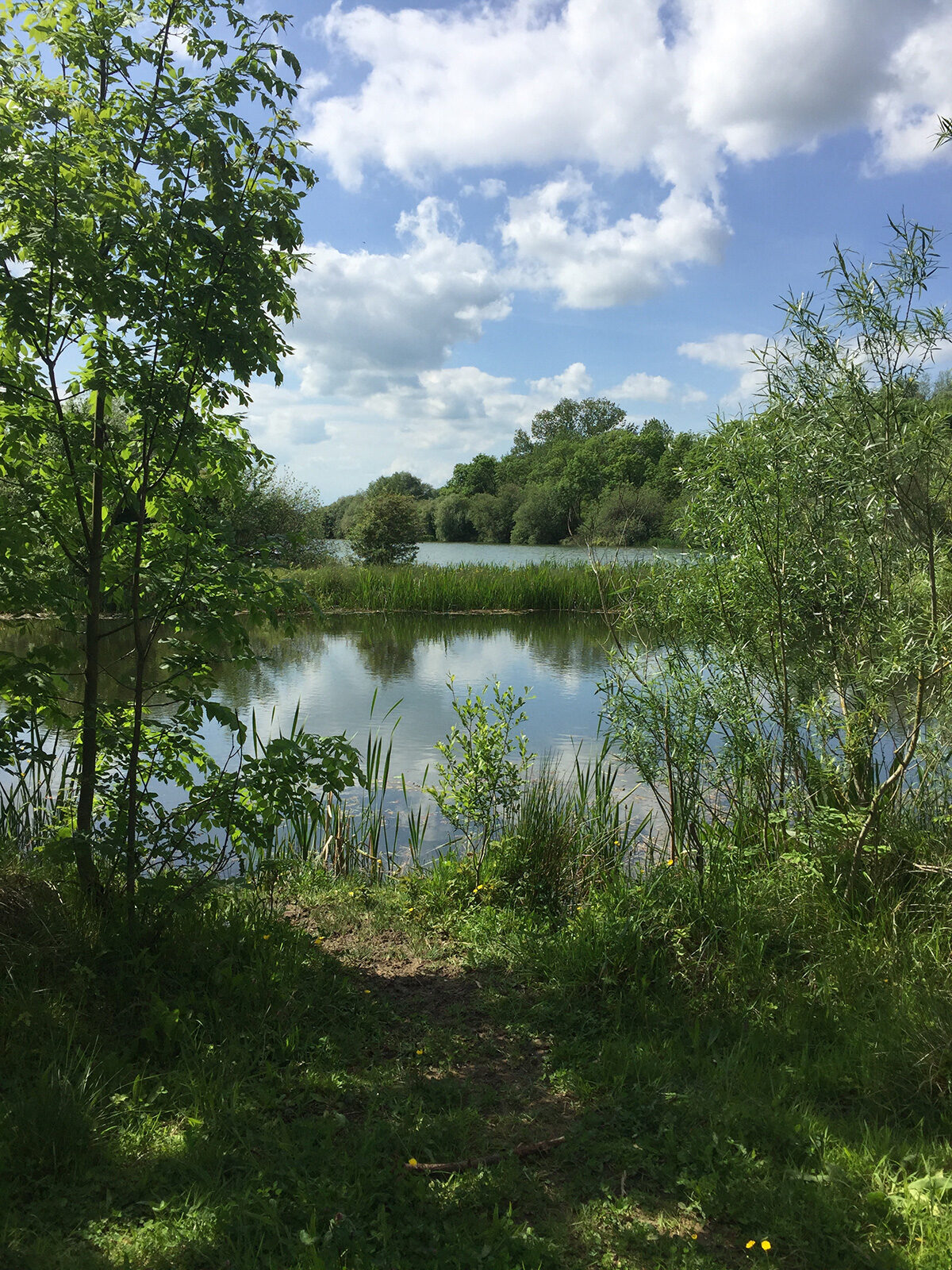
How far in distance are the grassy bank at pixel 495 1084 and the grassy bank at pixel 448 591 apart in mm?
17024

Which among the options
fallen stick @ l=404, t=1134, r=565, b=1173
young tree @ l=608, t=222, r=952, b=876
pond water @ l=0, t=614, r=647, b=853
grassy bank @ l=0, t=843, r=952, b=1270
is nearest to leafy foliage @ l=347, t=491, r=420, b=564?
pond water @ l=0, t=614, r=647, b=853

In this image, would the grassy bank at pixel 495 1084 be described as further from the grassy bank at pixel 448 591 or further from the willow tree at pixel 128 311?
the grassy bank at pixel 448 591

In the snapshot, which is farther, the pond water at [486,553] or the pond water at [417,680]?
the pond water at [486,553]

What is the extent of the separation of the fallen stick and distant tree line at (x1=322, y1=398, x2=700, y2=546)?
50.8 feet

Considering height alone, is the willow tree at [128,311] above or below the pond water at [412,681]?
above

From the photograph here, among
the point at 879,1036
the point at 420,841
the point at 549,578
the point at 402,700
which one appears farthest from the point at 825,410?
the point at 549,578

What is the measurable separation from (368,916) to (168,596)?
2042 millimetres

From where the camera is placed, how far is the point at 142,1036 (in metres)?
2.88

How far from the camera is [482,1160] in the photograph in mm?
2449

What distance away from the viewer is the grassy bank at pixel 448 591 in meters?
21.0

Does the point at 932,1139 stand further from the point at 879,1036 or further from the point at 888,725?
the point at 888,725

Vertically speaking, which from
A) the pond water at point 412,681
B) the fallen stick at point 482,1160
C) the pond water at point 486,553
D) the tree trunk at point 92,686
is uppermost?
the pond water at point 486,553

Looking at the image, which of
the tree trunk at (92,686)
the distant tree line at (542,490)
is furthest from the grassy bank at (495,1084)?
the distant tree line at (542,490)

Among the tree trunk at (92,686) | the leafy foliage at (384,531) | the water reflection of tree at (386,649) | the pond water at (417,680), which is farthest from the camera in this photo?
the leafy foliage at (384,531)
